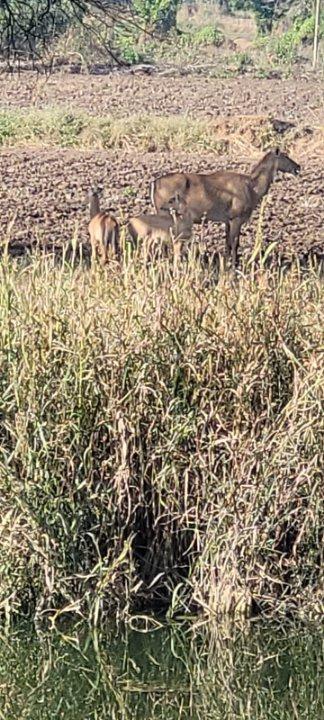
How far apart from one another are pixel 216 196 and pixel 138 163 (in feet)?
20.0

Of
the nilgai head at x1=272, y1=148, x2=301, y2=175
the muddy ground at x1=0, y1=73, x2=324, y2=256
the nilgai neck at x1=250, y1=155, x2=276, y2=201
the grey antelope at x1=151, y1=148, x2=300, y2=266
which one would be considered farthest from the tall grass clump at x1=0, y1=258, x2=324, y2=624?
the nilgai head at x1=272, y1=148, x2=301, y2=175

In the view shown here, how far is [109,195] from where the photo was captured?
15.0m

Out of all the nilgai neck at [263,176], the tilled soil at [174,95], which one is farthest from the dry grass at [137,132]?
the nilgai neck at [263,176]

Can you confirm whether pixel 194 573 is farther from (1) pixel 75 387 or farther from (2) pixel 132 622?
(1) pixel 75 387

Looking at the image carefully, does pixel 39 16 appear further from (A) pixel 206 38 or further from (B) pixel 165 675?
(A) pixel 206 38

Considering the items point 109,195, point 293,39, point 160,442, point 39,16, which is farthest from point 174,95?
point 160,442

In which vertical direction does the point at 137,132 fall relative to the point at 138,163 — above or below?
below

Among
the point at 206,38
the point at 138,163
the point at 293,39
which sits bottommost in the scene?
the point at 206,38

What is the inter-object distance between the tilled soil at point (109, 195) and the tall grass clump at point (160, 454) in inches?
170

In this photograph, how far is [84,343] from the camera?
597cm

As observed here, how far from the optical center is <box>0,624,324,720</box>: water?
17.3 feet

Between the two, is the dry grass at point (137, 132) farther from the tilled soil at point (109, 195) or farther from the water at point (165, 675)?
the water at point (165, 675)

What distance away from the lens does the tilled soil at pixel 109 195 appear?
12.7 meters

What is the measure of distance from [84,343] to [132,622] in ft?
4.15
